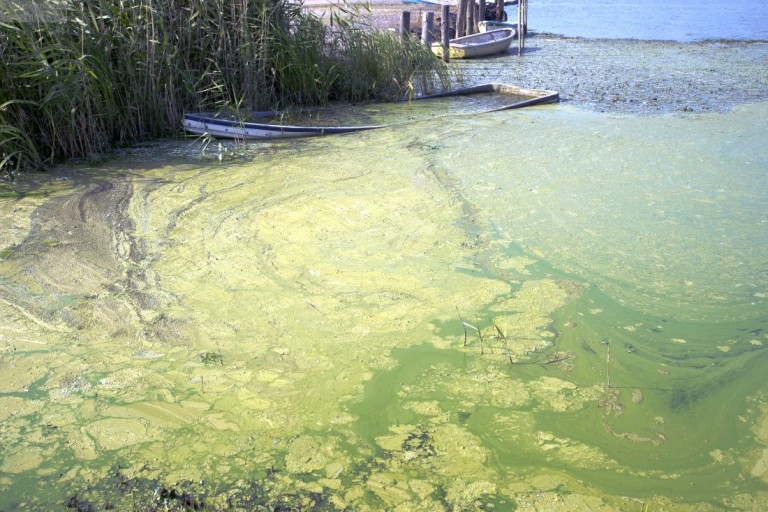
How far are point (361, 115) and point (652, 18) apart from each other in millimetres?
16621

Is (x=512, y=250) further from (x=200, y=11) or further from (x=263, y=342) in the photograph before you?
(x=200, y=11)

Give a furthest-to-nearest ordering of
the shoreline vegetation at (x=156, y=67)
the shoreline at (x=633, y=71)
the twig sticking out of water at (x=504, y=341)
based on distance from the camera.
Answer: the shoreline at (x=633, y=71), the shoreline vegetation at (x=156, y=67), the twig sticking out of water at (x=504, y=341)

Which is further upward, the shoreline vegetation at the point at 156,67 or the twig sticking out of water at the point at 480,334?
the shoreline vegetation at the point at 156,67

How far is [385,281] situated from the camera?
3248 mm

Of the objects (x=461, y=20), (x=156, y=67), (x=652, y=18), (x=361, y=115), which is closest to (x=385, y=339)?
(x=156, y=67)

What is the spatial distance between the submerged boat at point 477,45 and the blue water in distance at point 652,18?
384 centimetres

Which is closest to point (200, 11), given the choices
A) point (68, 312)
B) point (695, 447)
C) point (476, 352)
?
point (68, 312)

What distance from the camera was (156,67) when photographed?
5.48m

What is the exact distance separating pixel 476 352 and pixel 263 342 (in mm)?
809

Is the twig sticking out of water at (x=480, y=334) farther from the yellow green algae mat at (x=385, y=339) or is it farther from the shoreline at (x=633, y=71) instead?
the shoreline at (x=633, y=71)

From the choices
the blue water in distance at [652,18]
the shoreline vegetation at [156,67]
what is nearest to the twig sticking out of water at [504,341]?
the shoreline vegetation at [156,67]

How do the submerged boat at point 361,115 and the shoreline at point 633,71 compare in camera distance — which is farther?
the shoreline at point 633,71

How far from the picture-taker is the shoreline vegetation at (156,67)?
470 centimetres

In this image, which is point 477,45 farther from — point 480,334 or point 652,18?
point 652,18
